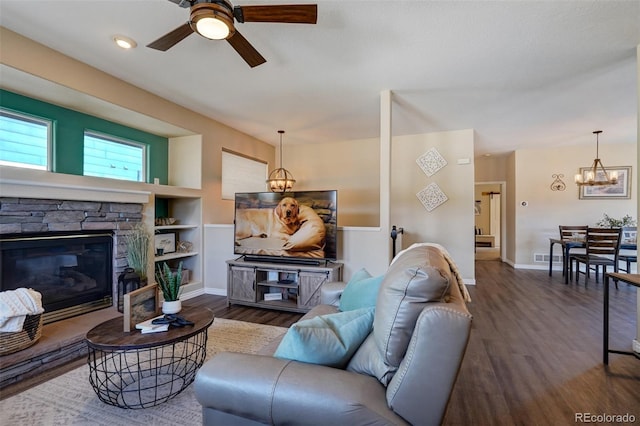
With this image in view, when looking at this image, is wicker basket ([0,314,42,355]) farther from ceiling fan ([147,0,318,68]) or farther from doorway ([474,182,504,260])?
doorway ([474,182,504,260])

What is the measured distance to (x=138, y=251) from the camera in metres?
3.41

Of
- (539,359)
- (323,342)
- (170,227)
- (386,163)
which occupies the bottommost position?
(539,359)

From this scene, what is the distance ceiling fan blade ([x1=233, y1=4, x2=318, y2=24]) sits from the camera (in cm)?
178

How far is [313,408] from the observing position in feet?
3.34

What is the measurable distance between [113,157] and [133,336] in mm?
3079

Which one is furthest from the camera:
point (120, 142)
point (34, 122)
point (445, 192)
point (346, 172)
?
point (346, 172)

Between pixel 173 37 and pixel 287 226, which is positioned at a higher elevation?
pixel 173 37

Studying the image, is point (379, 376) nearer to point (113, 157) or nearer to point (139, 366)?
point (139, 366)

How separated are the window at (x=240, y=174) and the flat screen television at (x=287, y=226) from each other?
1143mm

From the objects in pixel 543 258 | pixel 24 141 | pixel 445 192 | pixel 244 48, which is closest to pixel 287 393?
pixel 244 48

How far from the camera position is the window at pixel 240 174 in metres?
5.14

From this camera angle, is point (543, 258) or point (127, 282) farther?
point (543, 258)

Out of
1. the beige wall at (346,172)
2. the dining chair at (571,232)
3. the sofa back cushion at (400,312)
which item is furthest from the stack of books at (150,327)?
the dining chair at (571,232)

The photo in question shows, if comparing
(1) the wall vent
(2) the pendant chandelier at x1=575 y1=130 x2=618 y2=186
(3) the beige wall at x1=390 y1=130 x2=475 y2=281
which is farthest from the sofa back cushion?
(1) the wall vent
